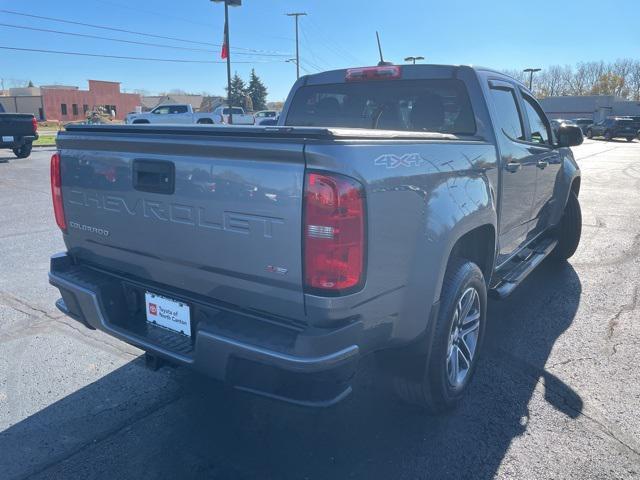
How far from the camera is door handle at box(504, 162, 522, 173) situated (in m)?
3.63

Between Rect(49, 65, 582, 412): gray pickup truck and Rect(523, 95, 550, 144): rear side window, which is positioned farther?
Rect(523, 95, 550, 144): rear side window

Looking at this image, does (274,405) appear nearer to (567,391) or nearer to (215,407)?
(215,407)

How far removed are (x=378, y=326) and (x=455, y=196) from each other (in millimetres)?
866

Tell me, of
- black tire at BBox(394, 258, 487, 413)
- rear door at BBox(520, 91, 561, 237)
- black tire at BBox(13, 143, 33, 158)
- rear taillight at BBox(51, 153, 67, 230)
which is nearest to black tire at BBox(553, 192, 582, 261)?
rear door at BBox(520, 91, 561, 237)

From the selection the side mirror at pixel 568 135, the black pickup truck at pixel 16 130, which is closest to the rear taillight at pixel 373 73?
the side mirror at pixel 568 135

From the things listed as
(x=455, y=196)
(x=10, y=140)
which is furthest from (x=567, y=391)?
(x=10, y=140)

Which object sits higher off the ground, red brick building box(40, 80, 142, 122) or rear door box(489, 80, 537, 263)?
red brick building box(40, 80, 142, 122)

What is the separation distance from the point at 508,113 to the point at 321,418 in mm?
2701

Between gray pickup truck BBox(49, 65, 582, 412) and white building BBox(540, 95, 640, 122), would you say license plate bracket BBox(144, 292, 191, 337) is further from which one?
white building BBox(540, 95, 640, 122)

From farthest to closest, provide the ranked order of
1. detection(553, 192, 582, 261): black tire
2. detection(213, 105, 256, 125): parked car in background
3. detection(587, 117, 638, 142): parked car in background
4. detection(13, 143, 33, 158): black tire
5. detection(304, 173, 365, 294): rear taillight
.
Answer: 1. detection(587, 117, 638, 142): parked car in background
2. detection(213, 105, 256, 125): parked car in background
3. detection(13, 143, 33, 158): black tire
4. detection(553, 192, 582, 261): black tire
5. detection(304, 173, 365, 294): rear taillight

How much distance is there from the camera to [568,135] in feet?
16.3

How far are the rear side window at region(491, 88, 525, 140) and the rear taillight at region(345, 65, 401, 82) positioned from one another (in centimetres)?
73

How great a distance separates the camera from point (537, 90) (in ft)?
357

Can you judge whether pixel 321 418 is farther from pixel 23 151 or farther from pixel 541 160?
pixel 23 151
